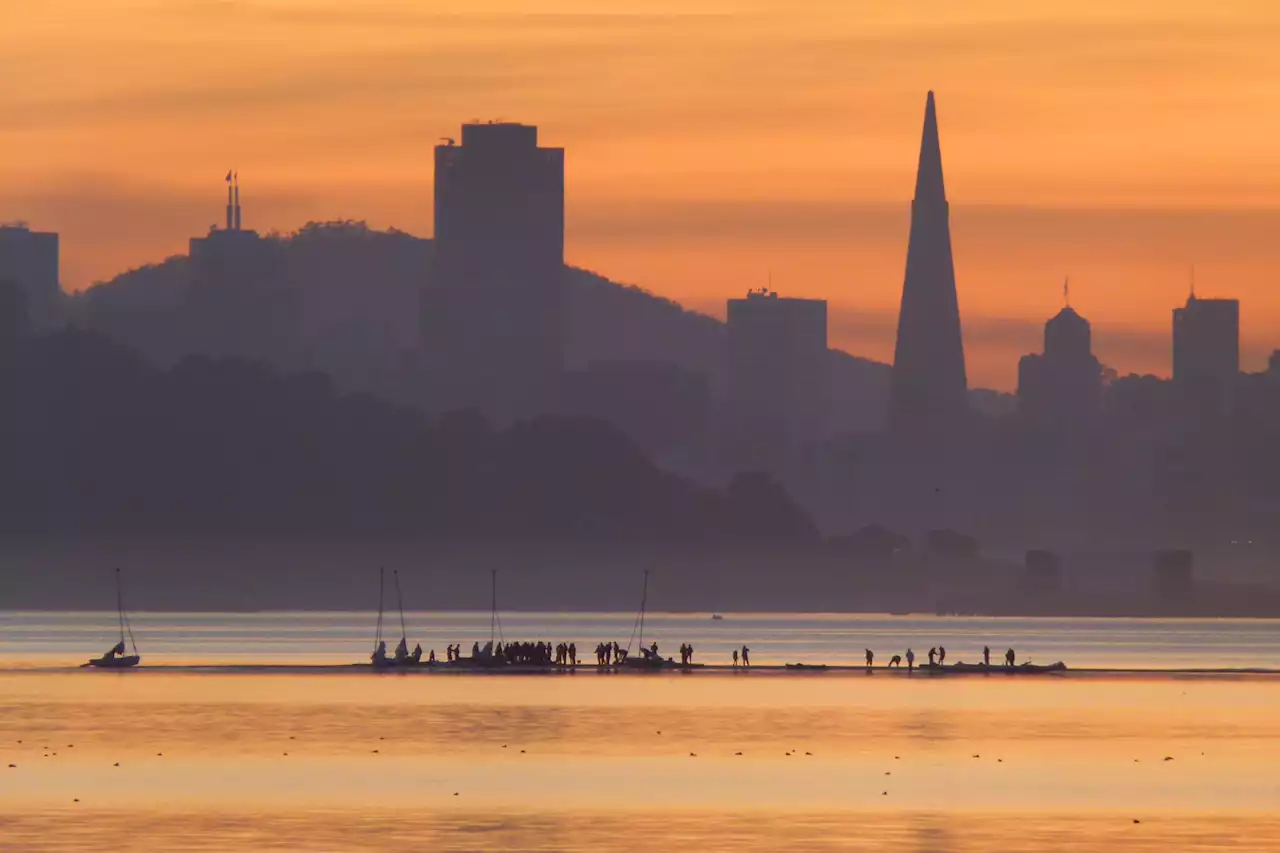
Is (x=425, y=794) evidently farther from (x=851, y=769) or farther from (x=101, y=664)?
(x=101, y=664)

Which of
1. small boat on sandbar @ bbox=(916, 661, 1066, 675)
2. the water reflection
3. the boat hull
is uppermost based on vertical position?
the water reflection

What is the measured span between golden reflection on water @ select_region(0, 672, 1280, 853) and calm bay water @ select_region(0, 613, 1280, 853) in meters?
0.20

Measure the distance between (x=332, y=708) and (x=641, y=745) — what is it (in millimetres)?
25514

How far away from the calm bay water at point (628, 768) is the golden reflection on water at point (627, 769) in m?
0.20

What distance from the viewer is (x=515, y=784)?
254 feet

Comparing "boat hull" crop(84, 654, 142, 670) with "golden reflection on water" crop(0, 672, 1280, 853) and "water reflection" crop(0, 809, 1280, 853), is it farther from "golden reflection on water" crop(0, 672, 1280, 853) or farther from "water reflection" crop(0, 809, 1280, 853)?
"water reflection" crop(0, 809, 1280, 853)

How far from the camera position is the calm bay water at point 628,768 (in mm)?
63188

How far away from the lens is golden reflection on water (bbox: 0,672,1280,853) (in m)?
63.3

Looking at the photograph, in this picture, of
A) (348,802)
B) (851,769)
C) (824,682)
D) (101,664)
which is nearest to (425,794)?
(348,802)

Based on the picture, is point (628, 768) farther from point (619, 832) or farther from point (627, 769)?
point (619, 832)

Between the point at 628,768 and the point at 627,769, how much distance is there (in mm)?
377

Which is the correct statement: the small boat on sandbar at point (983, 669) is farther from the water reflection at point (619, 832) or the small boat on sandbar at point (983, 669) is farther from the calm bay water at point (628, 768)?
the water reflection at point (619, 832)

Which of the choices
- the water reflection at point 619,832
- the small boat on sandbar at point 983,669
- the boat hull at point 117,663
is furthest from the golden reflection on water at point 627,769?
the small boat on sandbar at point 983,669

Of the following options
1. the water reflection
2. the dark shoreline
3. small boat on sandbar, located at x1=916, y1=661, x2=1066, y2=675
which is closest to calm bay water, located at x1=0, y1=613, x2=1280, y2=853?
the water reflection
